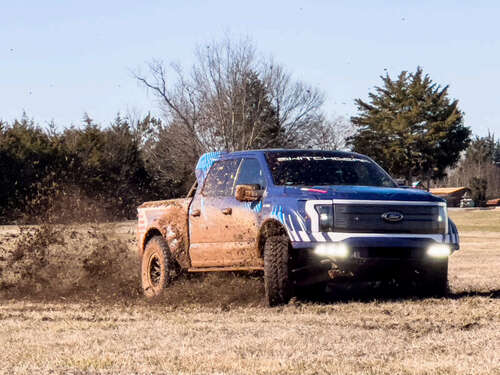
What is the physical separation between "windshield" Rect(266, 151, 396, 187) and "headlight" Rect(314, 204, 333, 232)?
2.76 ft

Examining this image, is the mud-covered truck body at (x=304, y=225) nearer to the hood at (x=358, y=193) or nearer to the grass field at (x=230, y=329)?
the hood at (x=358, y=193)

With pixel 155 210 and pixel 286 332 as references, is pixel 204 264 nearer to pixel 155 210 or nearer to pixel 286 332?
pixel 155 210

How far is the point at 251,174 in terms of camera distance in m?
10.6

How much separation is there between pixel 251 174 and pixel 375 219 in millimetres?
1818

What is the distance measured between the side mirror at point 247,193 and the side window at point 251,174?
0.84 ft

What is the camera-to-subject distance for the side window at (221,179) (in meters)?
10.8

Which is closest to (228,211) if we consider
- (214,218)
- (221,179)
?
(214,218)

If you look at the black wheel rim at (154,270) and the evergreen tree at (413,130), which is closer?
the black wheel rim at (154,270)

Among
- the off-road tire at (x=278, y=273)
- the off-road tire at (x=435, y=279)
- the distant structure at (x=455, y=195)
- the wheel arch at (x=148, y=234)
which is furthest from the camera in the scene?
the distant structure at (x=455, y=195)

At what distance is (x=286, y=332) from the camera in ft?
24.6

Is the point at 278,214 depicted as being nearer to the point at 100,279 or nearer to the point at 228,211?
the point at 228,211

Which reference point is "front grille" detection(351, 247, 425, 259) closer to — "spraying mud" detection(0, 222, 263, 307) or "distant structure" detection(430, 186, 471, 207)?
"spraying mud" detection(0, 222, 263, 307)

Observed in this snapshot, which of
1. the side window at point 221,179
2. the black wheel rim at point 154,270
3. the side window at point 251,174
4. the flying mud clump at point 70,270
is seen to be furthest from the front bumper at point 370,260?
the flying mud clump at point 70,270

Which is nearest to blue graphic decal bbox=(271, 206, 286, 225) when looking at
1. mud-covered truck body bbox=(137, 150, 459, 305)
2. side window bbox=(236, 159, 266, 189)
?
mud-covered truck body bbox=(137, 150, 459, 305)
